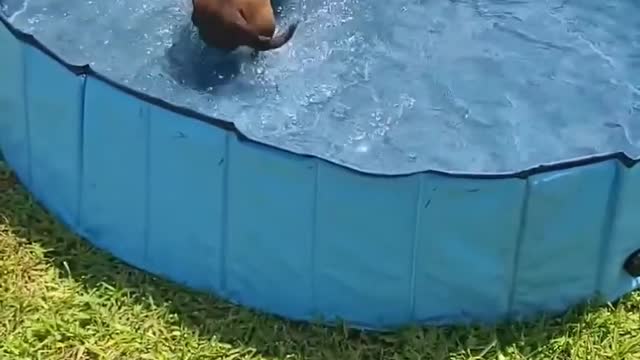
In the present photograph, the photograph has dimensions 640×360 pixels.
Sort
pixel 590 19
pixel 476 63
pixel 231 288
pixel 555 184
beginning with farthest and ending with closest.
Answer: pixel 590 19 < pixel 476 63 < pixel 231 288 < pixel 555 184

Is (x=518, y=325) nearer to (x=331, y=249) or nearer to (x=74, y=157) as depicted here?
(x=331, y=249)

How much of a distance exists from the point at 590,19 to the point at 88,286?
184cm

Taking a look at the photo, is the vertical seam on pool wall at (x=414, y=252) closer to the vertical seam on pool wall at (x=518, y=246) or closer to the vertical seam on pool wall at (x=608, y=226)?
the vertical seam on pool wall at (x=518, y=246)

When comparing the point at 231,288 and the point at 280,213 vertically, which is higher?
the point at 280,213

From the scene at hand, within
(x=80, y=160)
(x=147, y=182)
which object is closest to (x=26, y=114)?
(x=80, y=160)

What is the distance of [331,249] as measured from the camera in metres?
3.50

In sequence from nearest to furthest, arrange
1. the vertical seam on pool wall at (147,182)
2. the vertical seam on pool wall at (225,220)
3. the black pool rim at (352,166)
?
1. the black pool rim at (352,166)
2. the vertical seam on pool wall at (225,220)
3. the vertical seam on pool wall at (147,182)

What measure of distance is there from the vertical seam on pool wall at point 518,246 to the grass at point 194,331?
0.23ft

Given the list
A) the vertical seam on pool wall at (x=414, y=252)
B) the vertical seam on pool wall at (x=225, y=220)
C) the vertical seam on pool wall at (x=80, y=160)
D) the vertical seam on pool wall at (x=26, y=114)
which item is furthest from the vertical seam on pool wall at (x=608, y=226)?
the vertical seam on pool wall at (x=26, y=114)

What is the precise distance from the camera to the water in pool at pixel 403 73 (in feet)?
12.5

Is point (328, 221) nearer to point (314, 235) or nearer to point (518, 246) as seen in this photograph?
point (314, 235)

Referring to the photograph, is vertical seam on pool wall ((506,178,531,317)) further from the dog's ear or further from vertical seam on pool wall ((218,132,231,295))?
the dog's ear

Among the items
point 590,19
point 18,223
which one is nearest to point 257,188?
point 18,223

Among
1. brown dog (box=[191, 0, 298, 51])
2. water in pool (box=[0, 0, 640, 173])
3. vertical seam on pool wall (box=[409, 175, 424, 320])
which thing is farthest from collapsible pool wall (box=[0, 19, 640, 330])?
brown dog (box=[191, 0, 298, 51])
